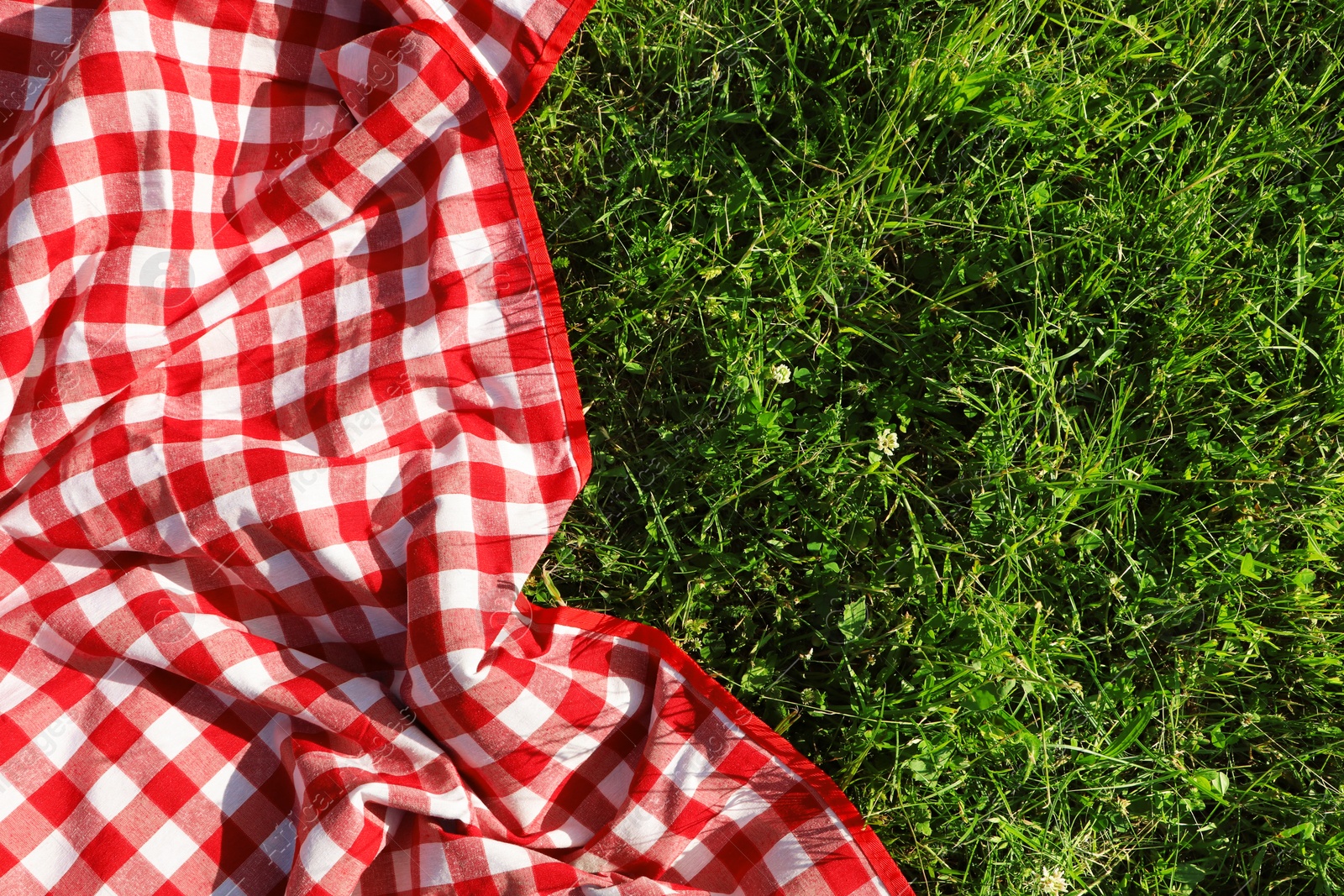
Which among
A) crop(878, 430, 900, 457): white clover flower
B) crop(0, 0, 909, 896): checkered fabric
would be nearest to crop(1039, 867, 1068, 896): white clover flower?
crop(0, 0, 909, 896): checkered fabric

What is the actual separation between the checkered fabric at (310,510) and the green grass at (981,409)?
0.20 metres

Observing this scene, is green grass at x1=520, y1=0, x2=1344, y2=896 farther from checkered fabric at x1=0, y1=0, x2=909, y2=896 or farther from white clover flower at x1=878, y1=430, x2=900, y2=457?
checkered fabric at x1=0, y1=0, x2=909, y2=896

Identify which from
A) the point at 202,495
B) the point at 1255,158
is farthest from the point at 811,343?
the point at 202,495

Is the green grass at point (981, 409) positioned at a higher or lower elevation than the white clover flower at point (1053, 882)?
higher

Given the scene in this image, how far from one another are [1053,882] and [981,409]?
38.9 inches

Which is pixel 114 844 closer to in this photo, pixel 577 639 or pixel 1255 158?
pixel 577 639

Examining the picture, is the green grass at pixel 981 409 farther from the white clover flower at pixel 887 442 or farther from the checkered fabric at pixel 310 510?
the checkered fabric at pixel 310 510

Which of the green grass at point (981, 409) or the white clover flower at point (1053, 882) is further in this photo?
the green grass at point (981, 409)

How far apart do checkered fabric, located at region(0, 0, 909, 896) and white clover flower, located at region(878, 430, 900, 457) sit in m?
0.62

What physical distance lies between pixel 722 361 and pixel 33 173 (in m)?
1.42

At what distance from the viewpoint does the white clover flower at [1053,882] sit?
1.80 meters

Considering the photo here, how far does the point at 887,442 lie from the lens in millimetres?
1920

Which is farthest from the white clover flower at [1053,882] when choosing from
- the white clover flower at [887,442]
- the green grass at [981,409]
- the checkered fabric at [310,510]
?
the white clover flower at [887,442]

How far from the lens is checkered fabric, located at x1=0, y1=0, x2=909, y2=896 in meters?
1.72
